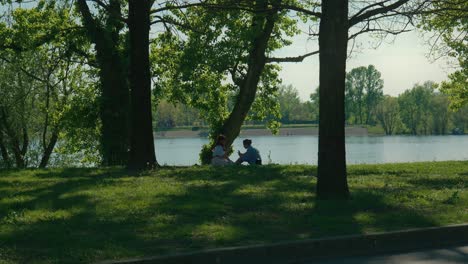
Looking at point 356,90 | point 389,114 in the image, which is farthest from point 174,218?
point 356,90

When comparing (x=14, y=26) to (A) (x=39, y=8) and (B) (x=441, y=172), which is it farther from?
(B) (x=441, y=172)

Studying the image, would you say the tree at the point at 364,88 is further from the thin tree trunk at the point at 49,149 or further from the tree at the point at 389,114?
the thin tree trunk at the point at 49,149

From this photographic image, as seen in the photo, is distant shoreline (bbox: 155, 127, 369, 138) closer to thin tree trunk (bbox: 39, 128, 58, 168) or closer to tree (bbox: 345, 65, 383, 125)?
tree (bbox: 345, 65, 383, 125)

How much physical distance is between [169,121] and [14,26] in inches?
5031

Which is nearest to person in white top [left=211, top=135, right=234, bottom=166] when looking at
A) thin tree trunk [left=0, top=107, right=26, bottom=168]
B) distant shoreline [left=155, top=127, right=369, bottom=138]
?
thin tree trunk [left=0, top=107, right=26, bottom=168]

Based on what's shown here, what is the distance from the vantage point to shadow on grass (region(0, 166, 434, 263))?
7984mm

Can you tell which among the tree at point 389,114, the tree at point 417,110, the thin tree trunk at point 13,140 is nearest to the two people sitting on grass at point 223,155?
the thin tree trunk at point 13,140

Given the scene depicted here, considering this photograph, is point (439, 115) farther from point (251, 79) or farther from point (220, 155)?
point (220, 155)

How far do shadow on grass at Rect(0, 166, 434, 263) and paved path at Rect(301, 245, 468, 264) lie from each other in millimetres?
744

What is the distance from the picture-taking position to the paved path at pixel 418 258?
787cm

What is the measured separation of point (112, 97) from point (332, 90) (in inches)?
636

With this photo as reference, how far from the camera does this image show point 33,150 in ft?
138

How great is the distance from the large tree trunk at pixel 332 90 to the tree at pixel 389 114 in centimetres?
13853

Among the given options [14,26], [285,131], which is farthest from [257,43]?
[285,131]
